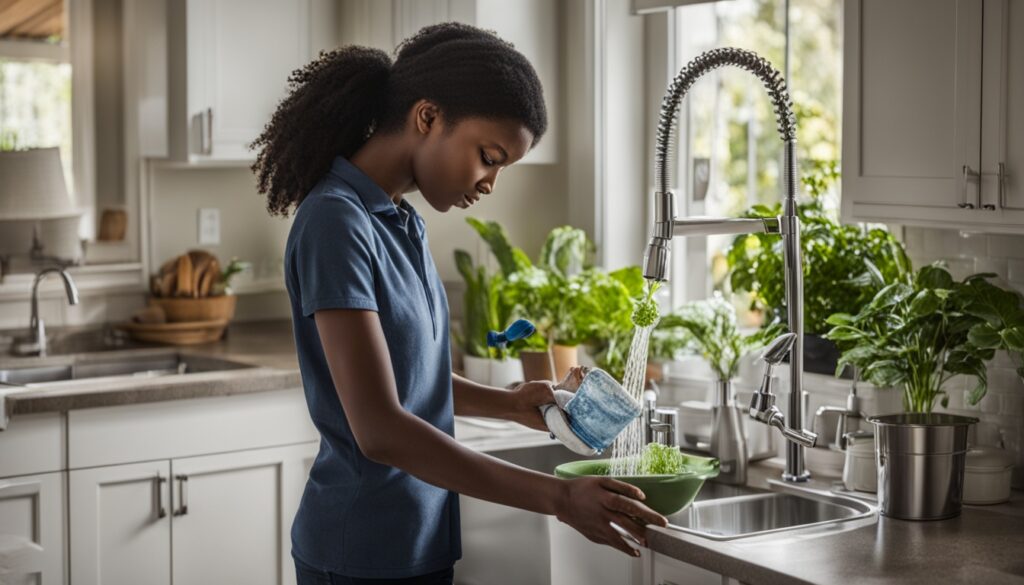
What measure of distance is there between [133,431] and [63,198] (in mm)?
979

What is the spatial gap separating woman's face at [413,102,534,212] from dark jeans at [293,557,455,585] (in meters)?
0.51

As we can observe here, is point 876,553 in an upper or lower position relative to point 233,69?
lower

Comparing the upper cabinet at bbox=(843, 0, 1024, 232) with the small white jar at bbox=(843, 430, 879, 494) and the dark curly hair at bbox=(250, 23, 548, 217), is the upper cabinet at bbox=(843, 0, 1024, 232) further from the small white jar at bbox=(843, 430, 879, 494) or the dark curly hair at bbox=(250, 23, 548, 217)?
the dark curly hair at bbox=(250, 23, 548, 217)

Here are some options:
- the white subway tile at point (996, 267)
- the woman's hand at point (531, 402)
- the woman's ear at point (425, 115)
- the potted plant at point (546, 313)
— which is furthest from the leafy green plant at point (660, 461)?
the potted plant at point (546, 313)

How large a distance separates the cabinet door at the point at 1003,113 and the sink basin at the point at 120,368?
1.87 m

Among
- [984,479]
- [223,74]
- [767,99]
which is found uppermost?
[767,99]

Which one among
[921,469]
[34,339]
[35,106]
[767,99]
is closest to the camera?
[921,469]

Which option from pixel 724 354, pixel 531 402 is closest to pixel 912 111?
A: pixel 724 354

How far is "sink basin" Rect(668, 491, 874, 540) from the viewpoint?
7.39 feet

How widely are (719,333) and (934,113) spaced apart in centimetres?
68

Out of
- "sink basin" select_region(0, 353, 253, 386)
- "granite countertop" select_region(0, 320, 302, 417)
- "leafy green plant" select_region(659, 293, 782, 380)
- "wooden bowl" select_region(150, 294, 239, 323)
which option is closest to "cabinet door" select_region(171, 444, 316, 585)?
"granite countertop" select_region(0, 320, 302, 417)

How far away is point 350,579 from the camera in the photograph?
175 centimetres

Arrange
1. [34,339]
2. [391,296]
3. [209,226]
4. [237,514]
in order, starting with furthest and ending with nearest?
[209,226]
[34,339]
[237,514]
[391,296]

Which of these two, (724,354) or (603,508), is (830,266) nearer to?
(724,354)
